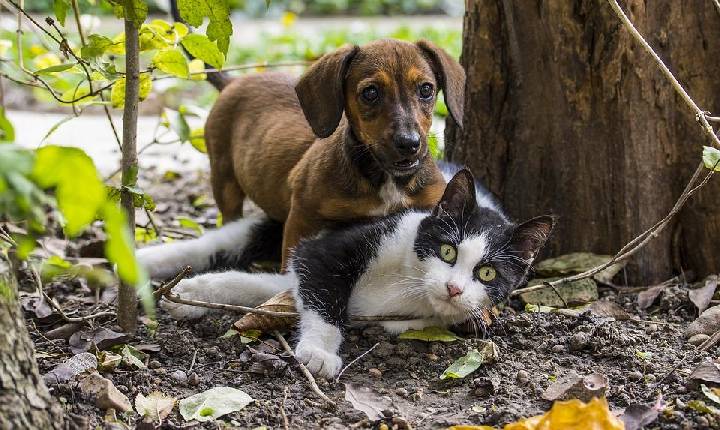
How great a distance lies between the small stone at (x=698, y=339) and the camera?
3.30 meters

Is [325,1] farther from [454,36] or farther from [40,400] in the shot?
[40,400]

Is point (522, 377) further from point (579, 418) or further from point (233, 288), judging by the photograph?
point (233, 288)

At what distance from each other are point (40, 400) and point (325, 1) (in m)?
12.5

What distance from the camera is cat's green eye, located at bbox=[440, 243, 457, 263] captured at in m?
3.37

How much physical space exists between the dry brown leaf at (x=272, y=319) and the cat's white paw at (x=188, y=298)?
0.84ft

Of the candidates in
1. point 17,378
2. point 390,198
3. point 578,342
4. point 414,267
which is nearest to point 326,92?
point 390,198

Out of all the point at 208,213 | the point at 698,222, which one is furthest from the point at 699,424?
the point at 208,213

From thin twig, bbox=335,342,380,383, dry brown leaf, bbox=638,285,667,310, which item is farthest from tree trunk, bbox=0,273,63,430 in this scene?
dry brown leaf, bbox=638,285,667,310

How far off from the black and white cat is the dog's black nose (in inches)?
8.3

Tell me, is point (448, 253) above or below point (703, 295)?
above

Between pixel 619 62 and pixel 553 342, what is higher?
pixel 619 62

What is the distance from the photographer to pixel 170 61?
315 centimetres

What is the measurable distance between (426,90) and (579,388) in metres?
1.56

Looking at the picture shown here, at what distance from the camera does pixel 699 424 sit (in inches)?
101
